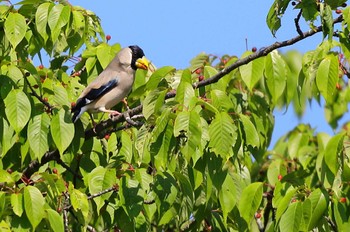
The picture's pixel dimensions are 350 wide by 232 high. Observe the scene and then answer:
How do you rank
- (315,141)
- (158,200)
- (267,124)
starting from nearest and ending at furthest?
(158,200)
(267,124)
(315,141)

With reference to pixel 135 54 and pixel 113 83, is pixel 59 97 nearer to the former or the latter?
pixel 113 83

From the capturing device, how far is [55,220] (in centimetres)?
566

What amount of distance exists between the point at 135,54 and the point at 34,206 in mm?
3013

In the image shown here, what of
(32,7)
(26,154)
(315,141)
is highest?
(32,7)

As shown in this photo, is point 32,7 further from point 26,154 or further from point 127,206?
point 127,206

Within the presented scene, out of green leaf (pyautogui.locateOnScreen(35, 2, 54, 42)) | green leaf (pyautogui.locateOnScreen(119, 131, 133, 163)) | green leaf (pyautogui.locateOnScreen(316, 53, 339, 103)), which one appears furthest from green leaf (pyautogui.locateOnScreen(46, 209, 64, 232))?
green leaf (pyautogui.locateOnScreen(316, 53, 339, 103))

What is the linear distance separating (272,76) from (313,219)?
3.09 ft

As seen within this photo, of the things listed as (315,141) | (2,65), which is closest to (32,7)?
(2,65)

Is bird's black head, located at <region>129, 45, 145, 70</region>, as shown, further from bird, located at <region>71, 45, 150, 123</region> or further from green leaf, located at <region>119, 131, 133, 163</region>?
green leaf, located at <region>119, 131, 133, 163</region>

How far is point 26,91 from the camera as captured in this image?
634 centimetres

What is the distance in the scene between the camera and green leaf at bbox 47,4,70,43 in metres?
6.62

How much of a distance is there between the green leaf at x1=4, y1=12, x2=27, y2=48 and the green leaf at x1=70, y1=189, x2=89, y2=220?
1.13m

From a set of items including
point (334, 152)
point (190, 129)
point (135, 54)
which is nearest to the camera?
point (190, 129)

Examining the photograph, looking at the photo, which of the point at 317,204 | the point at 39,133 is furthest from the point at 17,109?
the point at 317,204
